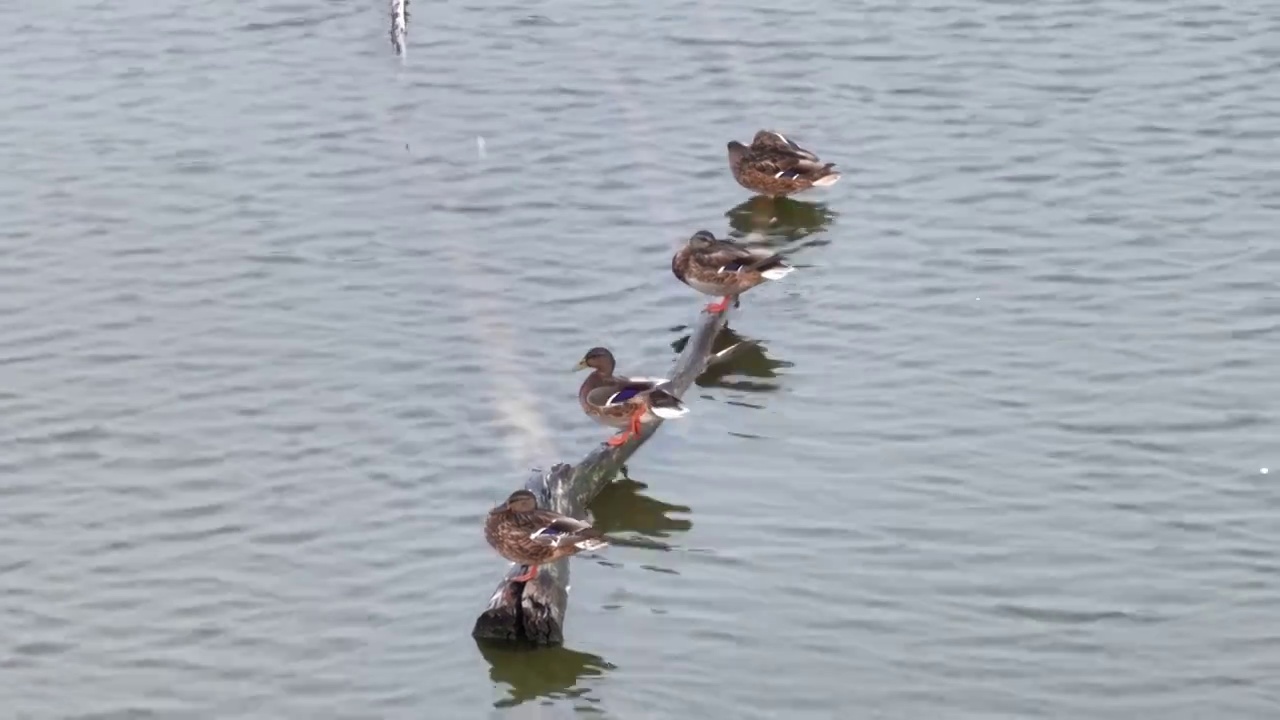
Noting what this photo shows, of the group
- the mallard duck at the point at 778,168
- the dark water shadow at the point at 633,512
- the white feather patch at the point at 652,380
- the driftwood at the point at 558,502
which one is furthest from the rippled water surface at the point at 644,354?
the white feather patch at the point at 652,380

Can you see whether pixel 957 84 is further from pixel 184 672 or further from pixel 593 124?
pixel 184 672

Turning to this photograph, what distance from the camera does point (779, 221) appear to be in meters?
17.5

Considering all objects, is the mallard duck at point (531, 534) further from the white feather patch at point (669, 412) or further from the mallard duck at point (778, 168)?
the mallard duck at point (778, 168)

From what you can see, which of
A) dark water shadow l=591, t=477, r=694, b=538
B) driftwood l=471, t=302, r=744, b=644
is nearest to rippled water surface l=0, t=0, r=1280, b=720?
dark water shadow l=591, t=477, r=694, b=538

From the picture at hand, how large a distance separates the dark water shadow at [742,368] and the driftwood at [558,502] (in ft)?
0.32

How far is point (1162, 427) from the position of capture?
508 inches

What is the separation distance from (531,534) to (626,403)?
6.89ft

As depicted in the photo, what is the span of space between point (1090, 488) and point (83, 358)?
22.7ft

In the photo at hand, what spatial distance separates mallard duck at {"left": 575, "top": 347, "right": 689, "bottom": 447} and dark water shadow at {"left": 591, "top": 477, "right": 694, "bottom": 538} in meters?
0.31

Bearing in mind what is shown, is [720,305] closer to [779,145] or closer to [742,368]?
[742,368]

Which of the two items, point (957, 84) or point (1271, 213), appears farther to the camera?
point (957, 84)

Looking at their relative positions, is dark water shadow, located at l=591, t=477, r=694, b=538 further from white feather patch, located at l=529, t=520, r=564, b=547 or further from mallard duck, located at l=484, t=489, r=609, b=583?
white feather patch, located at l=529, t=520, r=564, b=547

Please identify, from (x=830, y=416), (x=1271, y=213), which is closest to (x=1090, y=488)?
(x=830, y=416)

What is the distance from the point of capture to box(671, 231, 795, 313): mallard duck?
14766 millimetres
